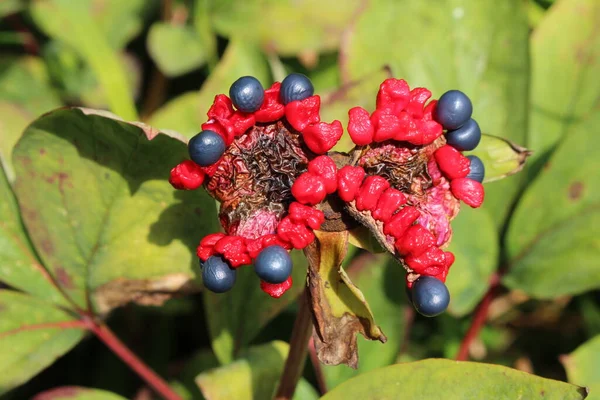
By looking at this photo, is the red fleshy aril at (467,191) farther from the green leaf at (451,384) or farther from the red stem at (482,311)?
the red stem at (482,311)

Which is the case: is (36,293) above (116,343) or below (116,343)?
above

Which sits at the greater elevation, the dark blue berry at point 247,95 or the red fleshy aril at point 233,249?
the dark blue berry at point 247,95

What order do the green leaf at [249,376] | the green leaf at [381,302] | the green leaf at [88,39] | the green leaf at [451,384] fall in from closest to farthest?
the green leaf at [451,384] < the green leaf at [249,376] < the green leaf at [381,302] < the green leaf at [88,39]

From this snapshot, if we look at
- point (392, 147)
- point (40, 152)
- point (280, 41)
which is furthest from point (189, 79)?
point (392, 147)

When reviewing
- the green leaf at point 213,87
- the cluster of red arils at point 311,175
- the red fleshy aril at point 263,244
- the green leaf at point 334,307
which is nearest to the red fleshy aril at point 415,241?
the cluster of red arils at point 311,175

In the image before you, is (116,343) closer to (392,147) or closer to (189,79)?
(392,147)

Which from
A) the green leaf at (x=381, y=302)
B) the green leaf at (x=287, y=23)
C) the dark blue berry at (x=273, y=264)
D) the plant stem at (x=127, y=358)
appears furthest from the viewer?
the green leaf at (x=287, y=23)
